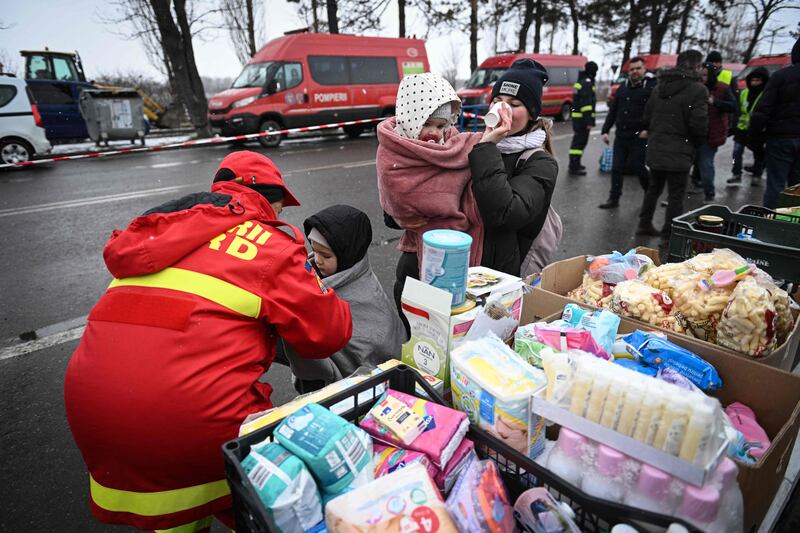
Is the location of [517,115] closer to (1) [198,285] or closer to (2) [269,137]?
(1) [198,285]

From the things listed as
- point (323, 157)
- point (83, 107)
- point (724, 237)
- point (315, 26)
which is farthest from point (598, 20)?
point (724, 237)

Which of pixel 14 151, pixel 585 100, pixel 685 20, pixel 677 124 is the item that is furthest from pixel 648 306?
pixel 685 20

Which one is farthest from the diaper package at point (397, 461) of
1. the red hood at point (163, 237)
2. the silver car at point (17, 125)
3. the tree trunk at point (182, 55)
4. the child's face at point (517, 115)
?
the tree trunk at point (182, 55)

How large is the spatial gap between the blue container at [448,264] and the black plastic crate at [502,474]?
0.32m

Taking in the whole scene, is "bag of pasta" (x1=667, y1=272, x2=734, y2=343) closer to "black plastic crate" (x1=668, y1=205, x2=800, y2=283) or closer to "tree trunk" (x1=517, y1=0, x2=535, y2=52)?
"black plastic crate" (x1=668, y1=205, x2=800, y2=283)

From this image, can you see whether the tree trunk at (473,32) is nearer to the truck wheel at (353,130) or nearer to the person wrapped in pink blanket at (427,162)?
the truck wheel at (353,130)

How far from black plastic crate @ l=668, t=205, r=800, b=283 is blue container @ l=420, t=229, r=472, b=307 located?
4.82 feet

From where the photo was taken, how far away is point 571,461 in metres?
1.03

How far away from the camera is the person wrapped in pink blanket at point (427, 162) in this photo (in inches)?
78.3

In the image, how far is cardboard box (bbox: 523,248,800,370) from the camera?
1603 millimetres

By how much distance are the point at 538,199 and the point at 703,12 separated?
32.8m

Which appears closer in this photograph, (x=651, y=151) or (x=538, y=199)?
(x=538, y=199)

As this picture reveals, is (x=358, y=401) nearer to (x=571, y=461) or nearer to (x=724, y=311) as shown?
(x=571, y=461)

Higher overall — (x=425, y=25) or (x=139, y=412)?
(x=425, y=25)
